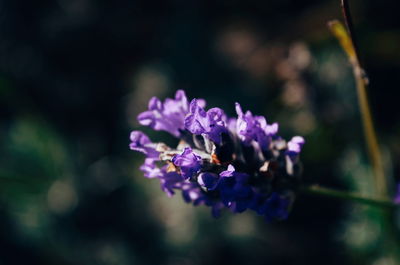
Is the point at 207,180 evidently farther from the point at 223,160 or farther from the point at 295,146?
the point at 295,146

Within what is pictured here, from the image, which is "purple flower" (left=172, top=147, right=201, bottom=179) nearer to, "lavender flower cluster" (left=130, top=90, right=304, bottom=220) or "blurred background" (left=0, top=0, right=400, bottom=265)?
"lavender flower cluster" (left=130, top=90, right=304, bottom=220)

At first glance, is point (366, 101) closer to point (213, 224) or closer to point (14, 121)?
point (213, 224)

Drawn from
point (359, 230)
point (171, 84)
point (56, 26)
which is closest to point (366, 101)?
point (359, 230)

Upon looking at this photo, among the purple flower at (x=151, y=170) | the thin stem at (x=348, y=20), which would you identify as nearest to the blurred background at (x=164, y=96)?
the thin stem at (x=348, y=20)

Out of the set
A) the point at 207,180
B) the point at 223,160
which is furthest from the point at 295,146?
the point at 207,180

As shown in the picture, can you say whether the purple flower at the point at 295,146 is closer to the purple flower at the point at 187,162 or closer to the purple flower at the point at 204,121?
the purple flower at the point at 204,121
